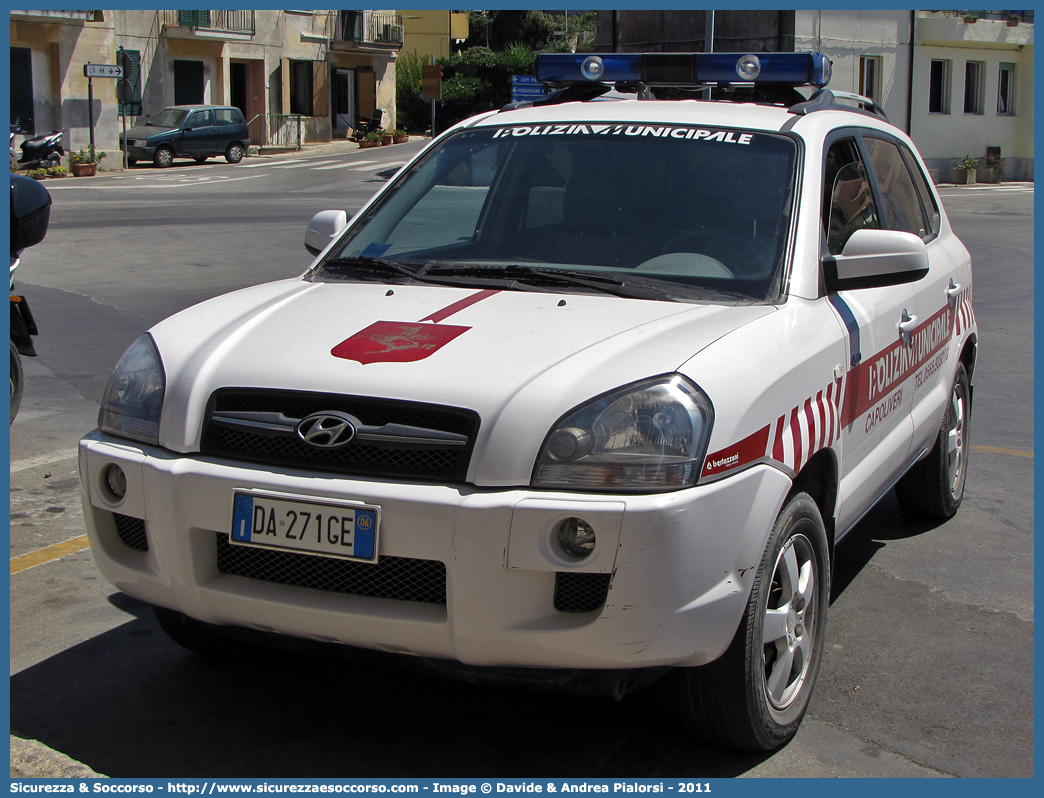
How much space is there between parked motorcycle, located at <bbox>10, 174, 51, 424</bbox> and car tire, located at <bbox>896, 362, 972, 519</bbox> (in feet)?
12.8

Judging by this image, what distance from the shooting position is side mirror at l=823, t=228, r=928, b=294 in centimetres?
342

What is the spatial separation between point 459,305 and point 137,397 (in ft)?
2.94

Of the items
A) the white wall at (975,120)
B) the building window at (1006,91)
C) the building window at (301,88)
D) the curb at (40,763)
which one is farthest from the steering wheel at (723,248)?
the building window at (301,88)

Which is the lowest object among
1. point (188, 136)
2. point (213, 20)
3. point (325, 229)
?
point (325, 229)

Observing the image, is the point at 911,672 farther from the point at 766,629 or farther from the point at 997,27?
the point at 997,27

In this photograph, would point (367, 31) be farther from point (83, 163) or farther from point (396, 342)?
point (396, 342)

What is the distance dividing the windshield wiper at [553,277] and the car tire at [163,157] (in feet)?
106

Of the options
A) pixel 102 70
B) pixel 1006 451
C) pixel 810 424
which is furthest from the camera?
pixel 102 70

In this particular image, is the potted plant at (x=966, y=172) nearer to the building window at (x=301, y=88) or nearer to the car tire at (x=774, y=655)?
the building window at (x=301, y=88)

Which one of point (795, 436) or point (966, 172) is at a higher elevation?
point (966, 172)

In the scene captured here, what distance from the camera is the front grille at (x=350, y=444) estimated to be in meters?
2.67

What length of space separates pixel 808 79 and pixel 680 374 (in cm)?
227

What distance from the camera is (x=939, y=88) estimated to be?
3741 cm

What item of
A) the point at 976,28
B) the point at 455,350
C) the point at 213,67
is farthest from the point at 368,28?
the point at 455,350
